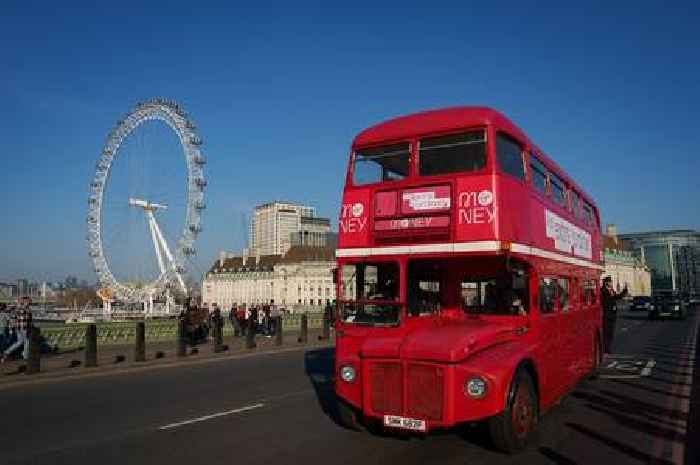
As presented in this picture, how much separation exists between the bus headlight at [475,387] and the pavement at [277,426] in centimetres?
96

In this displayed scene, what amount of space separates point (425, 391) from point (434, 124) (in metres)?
3.93

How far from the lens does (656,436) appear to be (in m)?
8.66

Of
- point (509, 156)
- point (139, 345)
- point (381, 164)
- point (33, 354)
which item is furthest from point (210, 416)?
point (139, 345)

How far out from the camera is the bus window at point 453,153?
8656mm

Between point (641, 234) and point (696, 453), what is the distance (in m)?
211

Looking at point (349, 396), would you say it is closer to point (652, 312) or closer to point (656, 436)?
point (656, 436)

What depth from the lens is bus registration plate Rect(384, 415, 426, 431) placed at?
711 cm

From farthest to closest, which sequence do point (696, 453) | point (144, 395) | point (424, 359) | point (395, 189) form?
point (144, 395)
point (395, 189)
point (696, 453)
point (424, 359)

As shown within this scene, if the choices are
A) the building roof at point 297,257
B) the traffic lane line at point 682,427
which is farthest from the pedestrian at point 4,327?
the building roof at point 297,257

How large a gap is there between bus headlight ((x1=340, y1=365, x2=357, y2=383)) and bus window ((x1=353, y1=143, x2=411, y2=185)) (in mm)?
2880

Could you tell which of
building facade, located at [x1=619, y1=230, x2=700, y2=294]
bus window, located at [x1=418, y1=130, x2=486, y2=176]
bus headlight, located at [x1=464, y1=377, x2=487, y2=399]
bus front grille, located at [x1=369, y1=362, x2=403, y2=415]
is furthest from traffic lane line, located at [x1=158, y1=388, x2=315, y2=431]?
building facade, located at [x1=619, y1=230, x2=700, y2=294]

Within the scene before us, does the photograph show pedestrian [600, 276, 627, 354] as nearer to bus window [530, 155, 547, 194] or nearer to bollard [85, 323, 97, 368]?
bus window [530, 155, 547, 194]

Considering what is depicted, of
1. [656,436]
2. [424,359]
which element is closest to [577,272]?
[656,436]

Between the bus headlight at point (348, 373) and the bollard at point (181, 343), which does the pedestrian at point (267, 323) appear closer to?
the bollard at point (181, 343)
